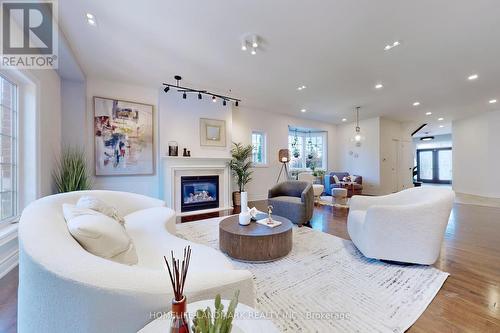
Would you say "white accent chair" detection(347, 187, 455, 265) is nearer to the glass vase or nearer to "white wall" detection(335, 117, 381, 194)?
the glass vase

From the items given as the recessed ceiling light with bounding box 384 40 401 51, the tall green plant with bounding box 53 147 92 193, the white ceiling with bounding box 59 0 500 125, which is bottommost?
the tall green plant with bounding box 53 147 92 193

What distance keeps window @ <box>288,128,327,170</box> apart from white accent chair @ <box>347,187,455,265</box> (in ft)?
19.4

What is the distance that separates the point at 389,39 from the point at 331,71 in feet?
3.70

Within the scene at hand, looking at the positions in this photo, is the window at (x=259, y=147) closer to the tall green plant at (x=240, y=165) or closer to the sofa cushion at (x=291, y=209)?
the tall green plant at (x=240, y=165)

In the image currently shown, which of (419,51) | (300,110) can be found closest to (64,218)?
(419,51)

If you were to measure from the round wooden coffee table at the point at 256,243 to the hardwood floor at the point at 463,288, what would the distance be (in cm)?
128

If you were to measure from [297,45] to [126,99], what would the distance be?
3704 millimetres

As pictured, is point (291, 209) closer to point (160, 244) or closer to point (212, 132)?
point (160, 244)

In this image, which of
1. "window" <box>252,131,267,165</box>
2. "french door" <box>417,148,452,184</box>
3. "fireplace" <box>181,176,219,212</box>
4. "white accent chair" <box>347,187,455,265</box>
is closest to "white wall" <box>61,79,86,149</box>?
"fireplace" <box>181,176,219,212</box>

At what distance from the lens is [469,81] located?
14.6 ft

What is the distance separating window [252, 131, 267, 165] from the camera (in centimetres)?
685

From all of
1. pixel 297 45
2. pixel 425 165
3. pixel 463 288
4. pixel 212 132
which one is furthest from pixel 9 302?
pixel 425 165

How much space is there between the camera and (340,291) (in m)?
1.87

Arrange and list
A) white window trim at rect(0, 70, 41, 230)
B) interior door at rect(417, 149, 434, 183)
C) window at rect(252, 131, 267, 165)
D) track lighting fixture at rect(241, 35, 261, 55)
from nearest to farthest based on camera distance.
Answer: white window trim at rect(0, 70, 41, 230) → track lighting fixture at rect(241, 35, 261, 55) → window at rect(252, 131, 267, 165) → interior door at rect(417, 149, 434, 183)
